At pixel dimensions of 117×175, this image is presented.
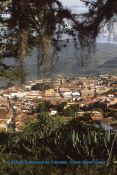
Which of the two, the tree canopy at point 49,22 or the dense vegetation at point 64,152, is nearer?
the tree canopy at point 49,22

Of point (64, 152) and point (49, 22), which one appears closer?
point (49, 22)

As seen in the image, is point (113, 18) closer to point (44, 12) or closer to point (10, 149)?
point (44, 12)

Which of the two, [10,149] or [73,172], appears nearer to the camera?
[73,172]

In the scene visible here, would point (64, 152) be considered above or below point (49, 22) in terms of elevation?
below

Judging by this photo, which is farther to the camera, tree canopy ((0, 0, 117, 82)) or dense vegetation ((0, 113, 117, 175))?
dense vegetation ((0, 113, 117, 175))

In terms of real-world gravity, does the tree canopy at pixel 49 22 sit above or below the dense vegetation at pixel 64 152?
above

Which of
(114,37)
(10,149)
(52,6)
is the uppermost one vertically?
(52,6)

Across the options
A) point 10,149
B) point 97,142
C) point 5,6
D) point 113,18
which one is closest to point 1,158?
point 10,149

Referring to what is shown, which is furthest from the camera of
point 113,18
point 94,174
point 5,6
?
point 94,174

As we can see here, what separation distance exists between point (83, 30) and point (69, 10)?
409 mm

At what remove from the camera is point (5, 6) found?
16.6 feet

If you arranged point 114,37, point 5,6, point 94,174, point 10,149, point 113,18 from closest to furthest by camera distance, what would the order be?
1. point 113,18
2. point 114,37
3. point 5,6
4. point 94,174
5. point 10,149

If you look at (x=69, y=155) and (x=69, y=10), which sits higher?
(x=69, y=10)

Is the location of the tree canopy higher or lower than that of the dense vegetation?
higher
